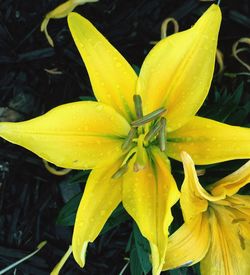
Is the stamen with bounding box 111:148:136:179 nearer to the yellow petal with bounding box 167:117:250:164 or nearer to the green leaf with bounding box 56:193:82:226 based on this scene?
the yellow petal with bounding box 167:117:250:164

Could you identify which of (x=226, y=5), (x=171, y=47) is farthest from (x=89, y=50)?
(x=226, y=5)

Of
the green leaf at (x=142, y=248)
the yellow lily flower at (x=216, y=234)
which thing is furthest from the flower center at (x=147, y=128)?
the green leaf at (x=142, y=248)

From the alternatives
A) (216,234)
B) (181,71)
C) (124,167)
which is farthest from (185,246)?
(181,71)

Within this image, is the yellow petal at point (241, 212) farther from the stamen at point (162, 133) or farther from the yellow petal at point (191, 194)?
the stamen at point (162, 133)

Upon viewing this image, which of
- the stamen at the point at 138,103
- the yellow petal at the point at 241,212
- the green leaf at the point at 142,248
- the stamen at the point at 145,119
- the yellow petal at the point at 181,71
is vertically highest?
the yellow petal at the point at 181,71

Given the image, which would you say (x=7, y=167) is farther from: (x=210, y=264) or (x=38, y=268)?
(x=210, y=264)

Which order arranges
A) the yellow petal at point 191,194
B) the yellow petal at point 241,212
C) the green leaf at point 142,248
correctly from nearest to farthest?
the yellow petal at point 191,194 < the yellow petal at point 241,212 < the green leaf at point 142,248

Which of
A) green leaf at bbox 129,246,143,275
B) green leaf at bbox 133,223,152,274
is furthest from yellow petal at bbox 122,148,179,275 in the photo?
green leaf at bbox 129,246,143,275
